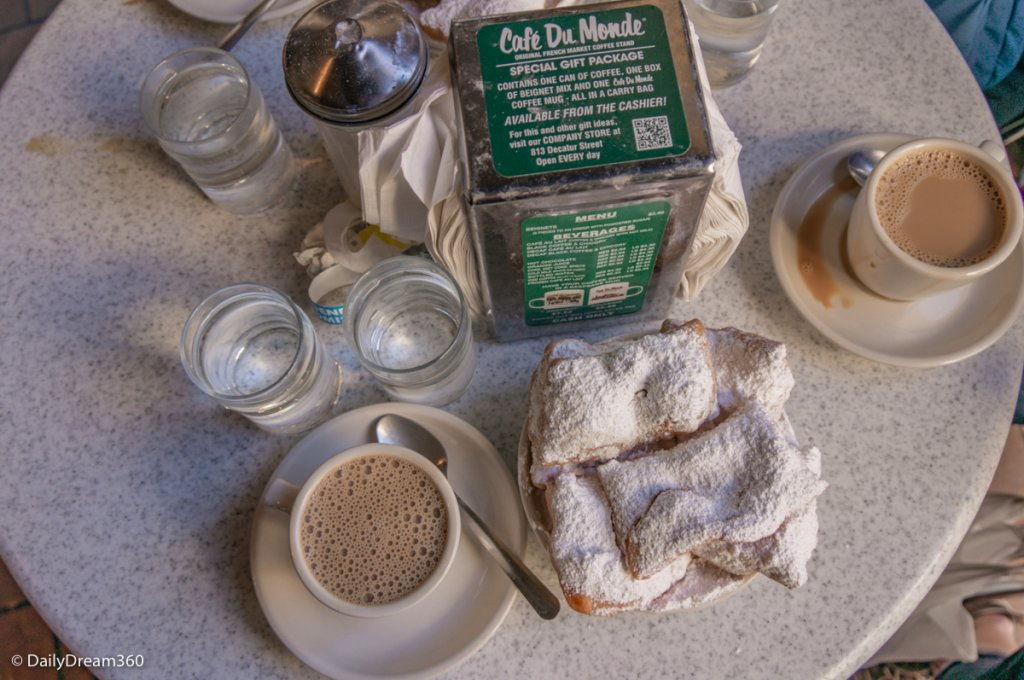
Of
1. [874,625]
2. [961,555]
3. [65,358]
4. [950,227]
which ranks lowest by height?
[961,555]

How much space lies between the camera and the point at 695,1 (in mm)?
900

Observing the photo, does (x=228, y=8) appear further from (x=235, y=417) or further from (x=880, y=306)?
(x=880, y=306)

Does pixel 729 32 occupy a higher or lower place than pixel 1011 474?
higher

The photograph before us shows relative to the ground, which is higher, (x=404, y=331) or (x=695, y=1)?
(x=695, y=1)

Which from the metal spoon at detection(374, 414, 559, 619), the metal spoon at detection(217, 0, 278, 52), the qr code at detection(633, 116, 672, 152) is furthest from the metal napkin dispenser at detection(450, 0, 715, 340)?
the metal spoon at detection(217, 0, 278, 52)

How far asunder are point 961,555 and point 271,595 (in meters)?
1.11

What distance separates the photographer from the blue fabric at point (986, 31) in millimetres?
1308

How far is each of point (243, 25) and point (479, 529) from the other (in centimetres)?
68

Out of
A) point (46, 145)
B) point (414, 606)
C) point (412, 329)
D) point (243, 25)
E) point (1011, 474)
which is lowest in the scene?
point (1011, 474)

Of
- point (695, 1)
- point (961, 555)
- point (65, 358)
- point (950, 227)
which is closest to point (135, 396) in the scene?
point (65, 358)

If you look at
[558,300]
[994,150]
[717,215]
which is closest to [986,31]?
[994,150]

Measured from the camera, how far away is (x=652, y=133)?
62 cm

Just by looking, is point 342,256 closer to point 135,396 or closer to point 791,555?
point 135,396

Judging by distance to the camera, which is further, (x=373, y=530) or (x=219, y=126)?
(x=219, y=126)
